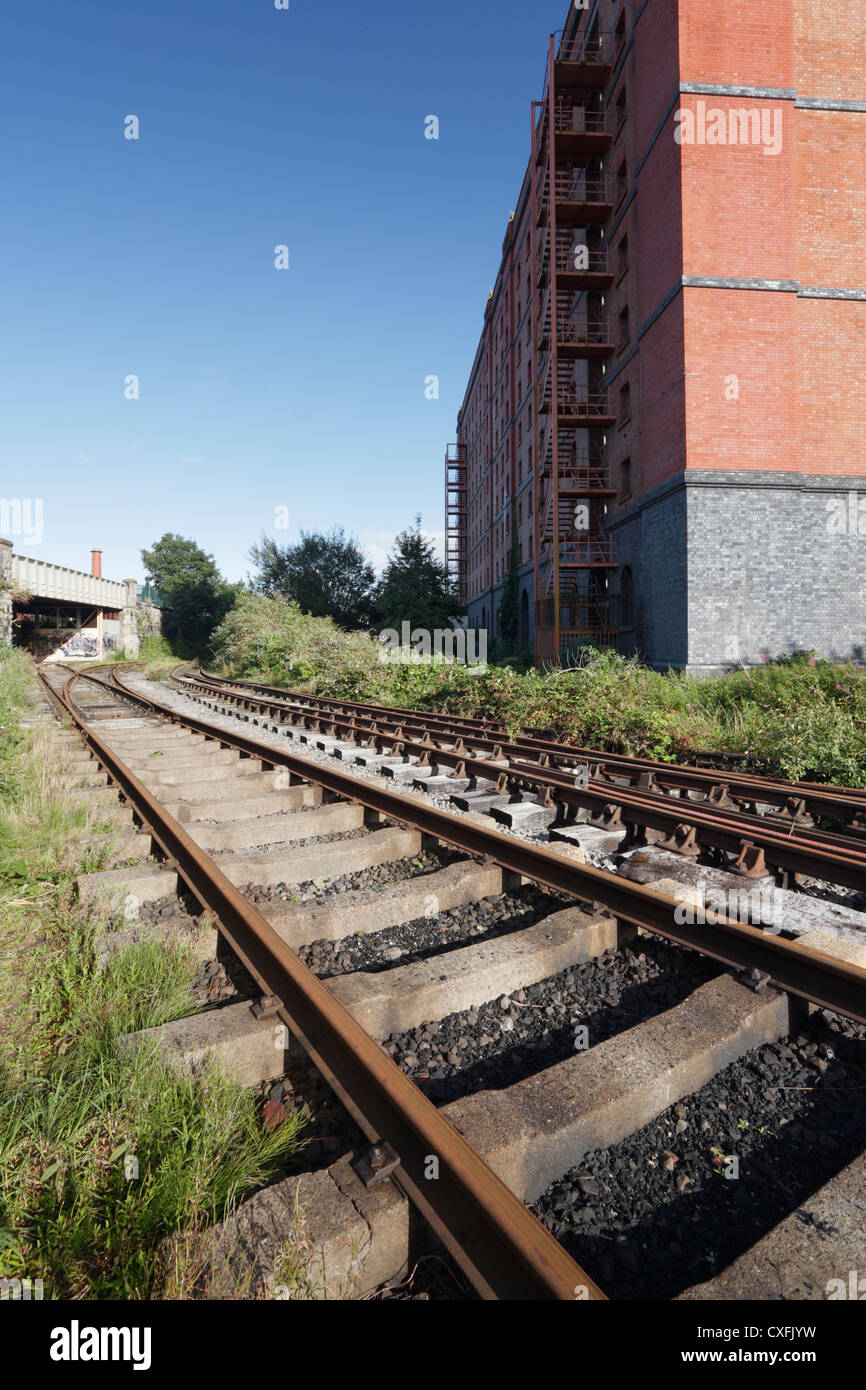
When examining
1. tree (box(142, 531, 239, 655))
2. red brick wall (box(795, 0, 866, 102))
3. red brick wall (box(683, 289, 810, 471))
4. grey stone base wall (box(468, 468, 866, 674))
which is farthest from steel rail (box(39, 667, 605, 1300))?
tree (box(142, 531, 239, 655))

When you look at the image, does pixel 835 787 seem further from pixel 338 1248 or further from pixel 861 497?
pixel 861 497

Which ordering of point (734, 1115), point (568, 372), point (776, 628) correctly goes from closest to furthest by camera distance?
1. point (734, 1115)
2. point (776, 628)
3. point (568, 372)

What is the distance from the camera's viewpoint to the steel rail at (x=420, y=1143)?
146 centimetres

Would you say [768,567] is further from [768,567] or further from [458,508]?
[458,508]

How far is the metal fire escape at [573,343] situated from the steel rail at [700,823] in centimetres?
1427

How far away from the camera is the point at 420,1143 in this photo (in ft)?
5.97

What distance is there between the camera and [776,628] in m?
15.9

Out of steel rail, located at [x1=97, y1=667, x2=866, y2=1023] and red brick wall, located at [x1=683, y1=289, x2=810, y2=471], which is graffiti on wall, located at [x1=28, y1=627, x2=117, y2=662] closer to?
red brick wall, located at [x1=683, y1=289, x2=810, y2=471]

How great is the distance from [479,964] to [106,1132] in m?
1.48

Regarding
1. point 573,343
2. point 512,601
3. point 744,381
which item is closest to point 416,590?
point 512,601

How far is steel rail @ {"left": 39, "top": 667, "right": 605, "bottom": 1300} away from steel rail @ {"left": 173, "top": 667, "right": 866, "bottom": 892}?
9.42 feet

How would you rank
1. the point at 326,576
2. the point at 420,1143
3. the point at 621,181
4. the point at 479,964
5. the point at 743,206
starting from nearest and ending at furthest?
the point at 420,1143 → the point at 479,964 → the point at 743,206 → the point at 621,181 → the point at 326,576
